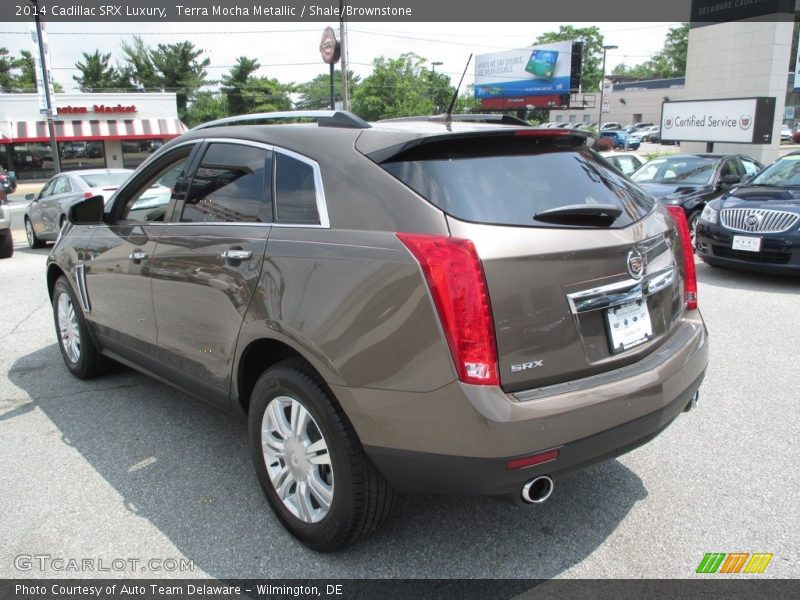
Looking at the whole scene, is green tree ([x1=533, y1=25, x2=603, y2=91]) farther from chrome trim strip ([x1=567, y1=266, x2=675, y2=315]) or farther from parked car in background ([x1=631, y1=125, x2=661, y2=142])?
chrome trim strip ([x1=567, y1=266, x2=675, y2=315])

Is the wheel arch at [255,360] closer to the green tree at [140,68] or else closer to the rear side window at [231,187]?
the rear side window at [231,187]

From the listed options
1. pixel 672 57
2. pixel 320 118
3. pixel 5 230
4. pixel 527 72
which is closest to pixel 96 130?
pixel 5 230

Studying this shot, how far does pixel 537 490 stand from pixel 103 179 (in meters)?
11.7

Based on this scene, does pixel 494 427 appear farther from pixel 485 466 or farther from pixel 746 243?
pixel 746 243

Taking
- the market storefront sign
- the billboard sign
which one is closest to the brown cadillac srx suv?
the market storefront sign

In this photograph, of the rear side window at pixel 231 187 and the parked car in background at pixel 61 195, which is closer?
the rear side window at pixel 231 187

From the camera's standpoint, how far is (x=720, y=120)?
19.4 metres

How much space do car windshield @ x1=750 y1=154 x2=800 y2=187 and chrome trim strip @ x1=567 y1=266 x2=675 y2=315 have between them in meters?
6.88

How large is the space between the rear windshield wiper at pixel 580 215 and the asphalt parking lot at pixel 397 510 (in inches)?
53.8

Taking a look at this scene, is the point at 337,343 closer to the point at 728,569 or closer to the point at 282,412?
the point at 282,412

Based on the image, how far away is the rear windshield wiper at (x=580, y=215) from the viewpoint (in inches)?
95.0

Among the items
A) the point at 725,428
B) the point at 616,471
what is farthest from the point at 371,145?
the point at 725,428

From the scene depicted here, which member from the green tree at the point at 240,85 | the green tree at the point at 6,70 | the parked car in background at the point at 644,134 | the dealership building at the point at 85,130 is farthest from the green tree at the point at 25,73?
the parked car in background at the point at 644,134

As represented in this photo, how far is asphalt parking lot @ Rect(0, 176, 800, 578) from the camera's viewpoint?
2.63 meters
